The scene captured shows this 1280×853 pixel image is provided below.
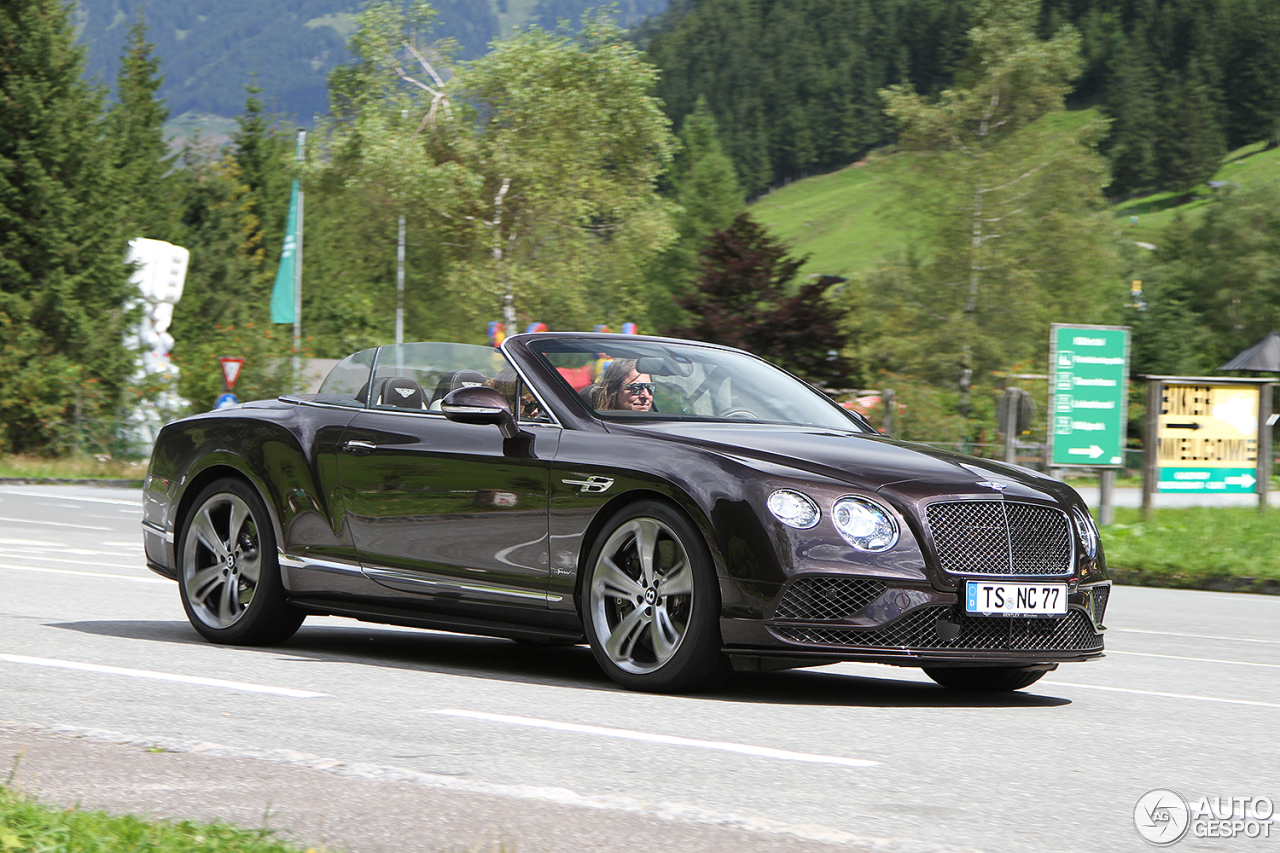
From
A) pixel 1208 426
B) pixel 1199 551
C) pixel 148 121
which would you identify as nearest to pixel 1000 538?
pixel 1199 551

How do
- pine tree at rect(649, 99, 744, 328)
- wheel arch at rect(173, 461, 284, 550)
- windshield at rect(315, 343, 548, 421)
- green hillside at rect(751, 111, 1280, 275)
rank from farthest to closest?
green hillside at rect(751, 111, 1280, 275), pine tree at rect(649, 99, 744, 328), wheel arch at rect(173, 461, 284, 550), windshield at rect(315, 343, 548, 421)

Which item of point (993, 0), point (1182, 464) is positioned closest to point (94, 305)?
point (1182, 464)

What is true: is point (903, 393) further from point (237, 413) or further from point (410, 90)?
point (410, 90)

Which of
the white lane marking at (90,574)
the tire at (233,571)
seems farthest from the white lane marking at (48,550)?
the tire at (233,571)

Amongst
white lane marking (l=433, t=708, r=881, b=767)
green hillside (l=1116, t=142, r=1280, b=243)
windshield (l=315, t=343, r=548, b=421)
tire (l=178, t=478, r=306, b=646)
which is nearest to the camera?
white lane marking (l=433, t=708, r=881, b=767)

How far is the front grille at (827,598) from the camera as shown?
6359mm

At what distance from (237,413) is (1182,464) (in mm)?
14874

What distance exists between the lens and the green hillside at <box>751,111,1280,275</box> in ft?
452

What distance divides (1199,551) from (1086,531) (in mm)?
11463

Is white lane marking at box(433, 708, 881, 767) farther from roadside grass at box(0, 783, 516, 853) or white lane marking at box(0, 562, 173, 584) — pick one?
white lane marking at box(0, 562, 173, 584)

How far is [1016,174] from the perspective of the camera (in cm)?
5841

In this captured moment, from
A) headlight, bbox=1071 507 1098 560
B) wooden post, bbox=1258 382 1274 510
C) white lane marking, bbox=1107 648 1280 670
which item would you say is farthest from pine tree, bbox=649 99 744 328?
headlight, bbox=1071 507 1098 560

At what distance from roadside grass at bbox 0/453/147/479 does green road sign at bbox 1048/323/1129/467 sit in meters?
23.1

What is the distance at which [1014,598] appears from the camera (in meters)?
6.58
